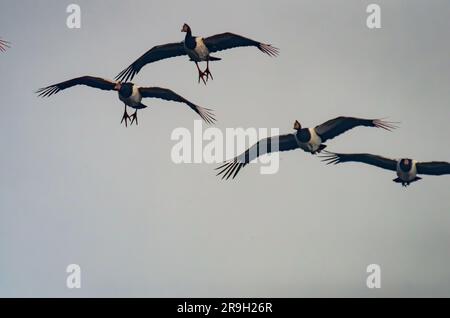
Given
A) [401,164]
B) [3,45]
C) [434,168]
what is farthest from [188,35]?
[434,168]

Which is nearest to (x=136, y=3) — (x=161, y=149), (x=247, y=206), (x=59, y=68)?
(x=59, y=68)

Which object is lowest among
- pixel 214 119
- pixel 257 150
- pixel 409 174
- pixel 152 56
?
pixel 409 174

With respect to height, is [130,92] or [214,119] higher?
[130,92]

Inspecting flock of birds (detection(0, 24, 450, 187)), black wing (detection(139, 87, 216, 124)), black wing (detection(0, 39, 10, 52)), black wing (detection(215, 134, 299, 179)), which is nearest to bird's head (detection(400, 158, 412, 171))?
flock of birds (detection(0, 24, 450, 187))

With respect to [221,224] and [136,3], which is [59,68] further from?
[221,224]

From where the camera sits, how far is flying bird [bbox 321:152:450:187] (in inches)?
98.5

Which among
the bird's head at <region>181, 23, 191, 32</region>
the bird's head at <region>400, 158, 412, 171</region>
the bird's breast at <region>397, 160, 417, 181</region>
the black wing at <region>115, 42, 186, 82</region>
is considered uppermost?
the bird's head at <region>181, 23, 191, 32</region>

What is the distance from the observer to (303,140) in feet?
8.23

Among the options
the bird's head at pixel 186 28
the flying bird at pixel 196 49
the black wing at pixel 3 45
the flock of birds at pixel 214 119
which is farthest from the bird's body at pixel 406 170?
the black wing at pixel 3 45

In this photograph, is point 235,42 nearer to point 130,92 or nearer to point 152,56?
point 152,56

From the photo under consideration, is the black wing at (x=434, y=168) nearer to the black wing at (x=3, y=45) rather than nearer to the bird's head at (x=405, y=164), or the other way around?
the bird's head at (x=405, y=164)

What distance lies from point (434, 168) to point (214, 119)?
2.88 feet

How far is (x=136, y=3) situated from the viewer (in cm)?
256

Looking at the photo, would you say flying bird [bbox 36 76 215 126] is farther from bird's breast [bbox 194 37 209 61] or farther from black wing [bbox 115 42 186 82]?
bird's breast [bbox 194 37 209 61]
